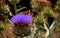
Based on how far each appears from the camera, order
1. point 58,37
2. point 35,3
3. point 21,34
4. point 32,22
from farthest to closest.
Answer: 1. point 58,37
2. point 35,3
3. point 32,22
4. point 21,34

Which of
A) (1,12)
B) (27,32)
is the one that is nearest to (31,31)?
(27,32)

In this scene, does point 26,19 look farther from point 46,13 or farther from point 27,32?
point 46,13

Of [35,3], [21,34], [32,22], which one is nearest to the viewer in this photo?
[21,34]

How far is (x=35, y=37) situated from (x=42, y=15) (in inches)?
8.6

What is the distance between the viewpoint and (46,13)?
7.79 ft

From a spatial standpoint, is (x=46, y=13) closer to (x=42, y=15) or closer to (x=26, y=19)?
(x=42, y=15)

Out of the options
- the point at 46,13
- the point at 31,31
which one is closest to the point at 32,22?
the point at 31,31

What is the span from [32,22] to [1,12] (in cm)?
47

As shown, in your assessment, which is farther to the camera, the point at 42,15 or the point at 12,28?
the point at 42,15

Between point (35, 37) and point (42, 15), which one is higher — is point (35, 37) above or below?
below

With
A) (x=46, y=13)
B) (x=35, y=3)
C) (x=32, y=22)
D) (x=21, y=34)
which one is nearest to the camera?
(x=21, y=34)

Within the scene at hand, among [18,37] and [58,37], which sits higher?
[18,37]

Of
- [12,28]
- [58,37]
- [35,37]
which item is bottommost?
[58,37]

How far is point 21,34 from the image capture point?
2035mm
